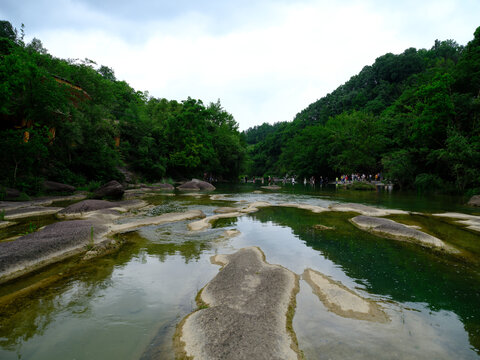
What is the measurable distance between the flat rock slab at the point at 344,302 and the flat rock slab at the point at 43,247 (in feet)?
25.7

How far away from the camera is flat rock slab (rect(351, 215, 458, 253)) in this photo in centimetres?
969

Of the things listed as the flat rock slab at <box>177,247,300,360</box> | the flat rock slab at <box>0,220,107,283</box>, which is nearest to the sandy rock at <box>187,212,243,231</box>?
the flat rock slab at <box>0,220,107,283</box>

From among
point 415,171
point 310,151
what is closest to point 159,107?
point 310,151

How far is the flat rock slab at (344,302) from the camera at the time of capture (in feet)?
16.6

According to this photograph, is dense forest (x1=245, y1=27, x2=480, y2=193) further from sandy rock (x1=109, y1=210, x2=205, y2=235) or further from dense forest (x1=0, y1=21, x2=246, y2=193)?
dense forest (x1=0, y1=21, x2=246, y2=193)

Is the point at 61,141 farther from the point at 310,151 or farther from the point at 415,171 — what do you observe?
the point at 310,151

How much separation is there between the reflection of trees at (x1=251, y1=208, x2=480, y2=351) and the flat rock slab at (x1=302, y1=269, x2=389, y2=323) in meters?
0.86

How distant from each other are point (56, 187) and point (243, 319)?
25755mm

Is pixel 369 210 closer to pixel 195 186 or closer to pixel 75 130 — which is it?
pixel 195 186

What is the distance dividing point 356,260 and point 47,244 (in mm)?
10231

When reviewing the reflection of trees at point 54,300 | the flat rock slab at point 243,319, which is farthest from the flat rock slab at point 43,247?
the flat rock slab at point 243,319

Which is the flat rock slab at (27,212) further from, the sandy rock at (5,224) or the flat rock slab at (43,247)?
the flat rock slab at (43,247)

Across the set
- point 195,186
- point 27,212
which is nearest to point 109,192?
point 27,212

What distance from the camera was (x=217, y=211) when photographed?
17.2 metres
